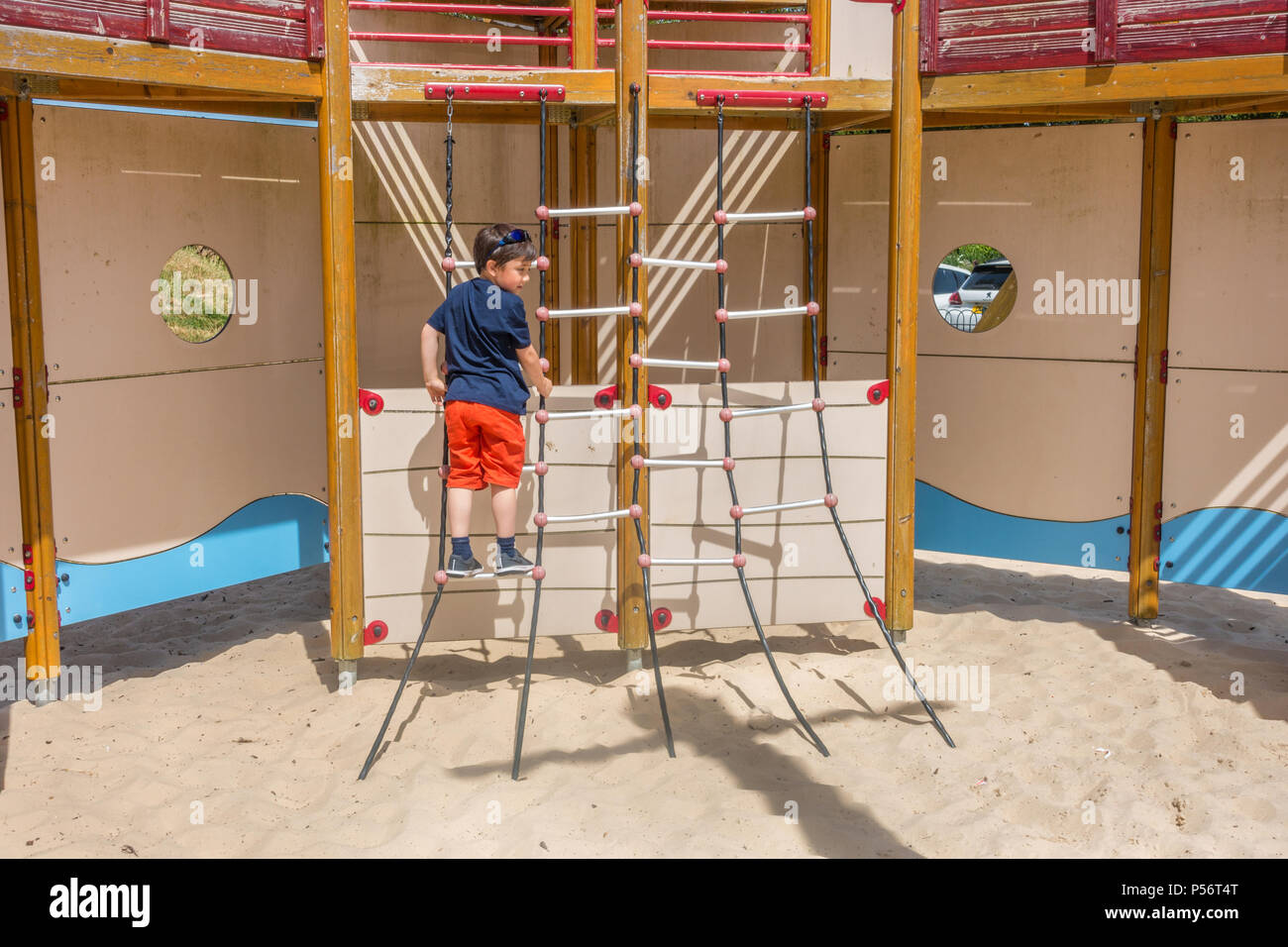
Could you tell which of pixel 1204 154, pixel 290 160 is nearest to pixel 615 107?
pixel 290 160

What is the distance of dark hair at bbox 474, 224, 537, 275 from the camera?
473 cm

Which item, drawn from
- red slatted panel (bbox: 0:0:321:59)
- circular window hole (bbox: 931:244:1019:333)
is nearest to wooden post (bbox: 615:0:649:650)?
red slatted panel (bbox: 0:0:321:59)

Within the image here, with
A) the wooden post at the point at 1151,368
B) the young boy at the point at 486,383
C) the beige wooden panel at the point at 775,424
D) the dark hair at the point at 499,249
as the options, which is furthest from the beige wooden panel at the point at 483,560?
the wooden post at the point at 1151,368

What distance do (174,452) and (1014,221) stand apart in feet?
14.1

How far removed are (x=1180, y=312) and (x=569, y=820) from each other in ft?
13.1

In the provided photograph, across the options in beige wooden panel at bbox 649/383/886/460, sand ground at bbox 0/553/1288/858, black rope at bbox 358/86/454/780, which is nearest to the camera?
sand ground at bbox 0/553/1288/858

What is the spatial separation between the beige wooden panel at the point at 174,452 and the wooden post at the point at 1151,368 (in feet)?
13.6

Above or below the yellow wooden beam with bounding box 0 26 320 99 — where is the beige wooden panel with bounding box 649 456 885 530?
below

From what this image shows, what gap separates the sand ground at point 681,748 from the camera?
3.87 m

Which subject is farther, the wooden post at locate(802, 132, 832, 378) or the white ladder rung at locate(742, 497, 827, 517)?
the wooden post at locate(802, 132, 832, 378)

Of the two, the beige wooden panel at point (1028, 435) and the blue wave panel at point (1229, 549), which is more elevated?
the beige wooden panel at point (1028, 435)

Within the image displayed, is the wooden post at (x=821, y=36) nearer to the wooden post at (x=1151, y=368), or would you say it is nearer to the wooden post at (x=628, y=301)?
the wooden post at (x=628, y=301)

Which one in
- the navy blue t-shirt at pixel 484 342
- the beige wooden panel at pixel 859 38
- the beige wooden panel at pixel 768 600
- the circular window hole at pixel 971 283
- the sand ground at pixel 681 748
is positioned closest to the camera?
the sand ground at pixel 681 748

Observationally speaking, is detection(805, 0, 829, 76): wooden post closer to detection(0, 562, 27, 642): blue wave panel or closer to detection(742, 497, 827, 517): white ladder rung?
detection(742, 497, 827, 517): white ladder rung
